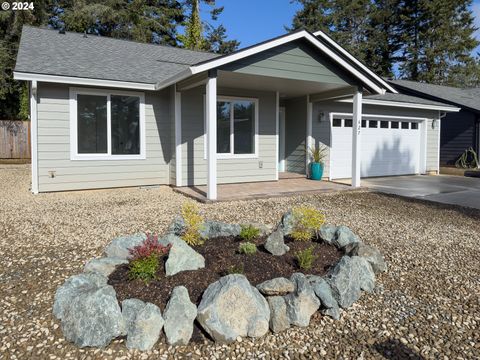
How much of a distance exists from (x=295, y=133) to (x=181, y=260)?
9.36 meters

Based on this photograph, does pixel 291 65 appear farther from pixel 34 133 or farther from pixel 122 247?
pixel 122 247

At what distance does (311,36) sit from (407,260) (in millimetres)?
5747

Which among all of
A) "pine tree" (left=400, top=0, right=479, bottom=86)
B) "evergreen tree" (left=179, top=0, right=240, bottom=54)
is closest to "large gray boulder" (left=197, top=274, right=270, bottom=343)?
"evergreen tree" (left=179, top=0, right=240, bottom=54)

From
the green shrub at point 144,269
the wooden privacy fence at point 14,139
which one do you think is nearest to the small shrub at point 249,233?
the green shrub at point 144,269

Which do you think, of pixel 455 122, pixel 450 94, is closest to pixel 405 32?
pixel 450 94

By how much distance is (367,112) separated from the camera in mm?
12633

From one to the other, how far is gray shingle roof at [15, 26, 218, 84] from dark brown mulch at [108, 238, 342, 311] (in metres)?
6.10

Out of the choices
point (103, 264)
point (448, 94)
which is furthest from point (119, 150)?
point (448, 94)

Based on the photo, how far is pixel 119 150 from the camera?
9102 millimetres

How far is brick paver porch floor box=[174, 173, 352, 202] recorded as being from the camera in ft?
26.5

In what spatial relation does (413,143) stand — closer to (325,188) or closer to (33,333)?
(325,188)

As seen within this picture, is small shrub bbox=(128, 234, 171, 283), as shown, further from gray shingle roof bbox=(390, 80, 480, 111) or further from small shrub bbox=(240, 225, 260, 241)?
gray shingle roof bbox=(390, 80, 480, 111)

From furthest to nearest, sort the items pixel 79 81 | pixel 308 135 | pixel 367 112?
1. pixel 367 112
2. pixel 308 135
3. pixel 79 81

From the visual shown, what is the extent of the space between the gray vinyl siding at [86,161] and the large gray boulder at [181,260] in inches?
238
